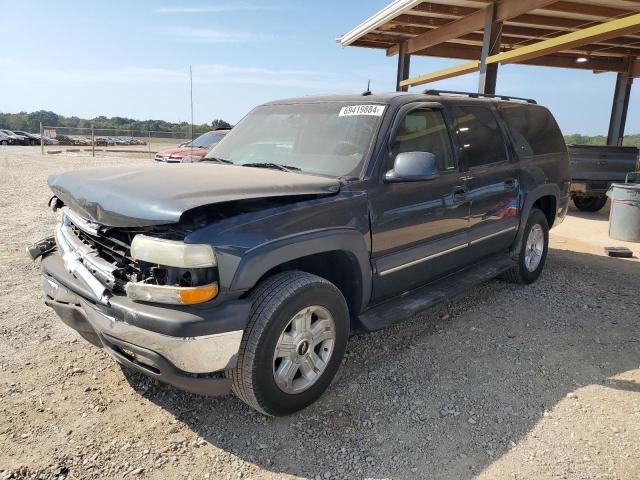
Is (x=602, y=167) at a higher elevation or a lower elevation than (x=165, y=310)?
higher

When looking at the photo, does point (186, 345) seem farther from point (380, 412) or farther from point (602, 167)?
point (602, 167)

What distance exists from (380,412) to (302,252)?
3.66 feet

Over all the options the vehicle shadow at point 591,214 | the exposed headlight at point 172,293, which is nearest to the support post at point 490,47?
the vehicle shadow at point 591,214

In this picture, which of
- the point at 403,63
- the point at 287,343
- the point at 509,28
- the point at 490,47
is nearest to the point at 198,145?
the point at 403,63

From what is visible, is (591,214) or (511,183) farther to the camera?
(591,214)

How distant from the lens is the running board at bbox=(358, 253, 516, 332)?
3.24 meters

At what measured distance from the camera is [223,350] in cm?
235

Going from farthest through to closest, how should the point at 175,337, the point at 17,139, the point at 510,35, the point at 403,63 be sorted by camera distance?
1. the point at 17,139
2. the point at 403,63
3. the point at 510,35
4. the point at 175,337

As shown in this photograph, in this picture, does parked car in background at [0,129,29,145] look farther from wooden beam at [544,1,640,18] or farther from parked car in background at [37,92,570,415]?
parked car in background at [37,92,570,415]

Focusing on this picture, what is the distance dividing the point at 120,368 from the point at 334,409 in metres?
1.54


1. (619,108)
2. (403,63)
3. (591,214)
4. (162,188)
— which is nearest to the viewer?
(162,188)

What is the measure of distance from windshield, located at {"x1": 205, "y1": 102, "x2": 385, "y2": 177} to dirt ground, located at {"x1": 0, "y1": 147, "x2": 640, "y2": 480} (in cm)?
147

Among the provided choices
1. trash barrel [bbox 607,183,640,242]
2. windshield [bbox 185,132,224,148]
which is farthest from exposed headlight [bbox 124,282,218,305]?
windshield [bbox 185,132,224,148]

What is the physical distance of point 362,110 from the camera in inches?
139
